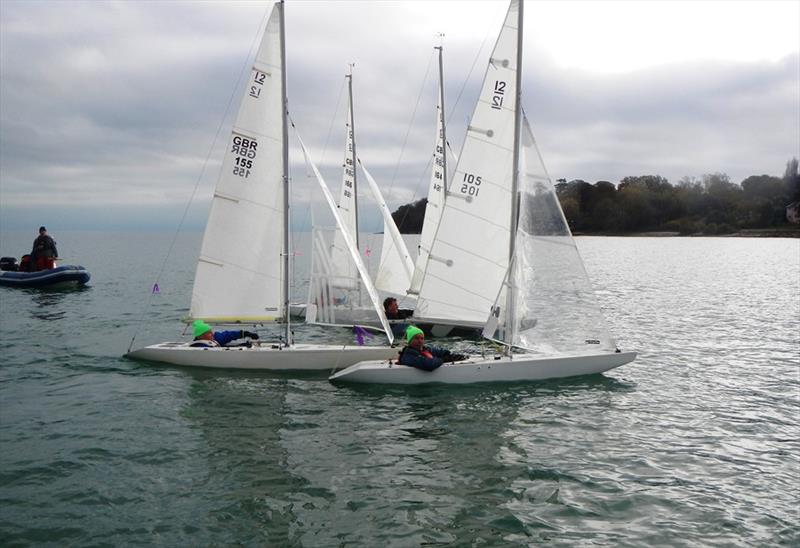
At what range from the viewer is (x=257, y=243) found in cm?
1556

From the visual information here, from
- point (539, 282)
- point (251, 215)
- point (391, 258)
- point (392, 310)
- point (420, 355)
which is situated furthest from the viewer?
point (391, 258)

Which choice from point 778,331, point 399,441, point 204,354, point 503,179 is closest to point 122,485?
point 399,441

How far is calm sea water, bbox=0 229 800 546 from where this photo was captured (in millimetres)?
→ 8164

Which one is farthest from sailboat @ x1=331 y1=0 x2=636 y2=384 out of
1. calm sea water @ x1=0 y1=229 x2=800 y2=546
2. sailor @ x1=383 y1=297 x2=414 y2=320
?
sailor @ x1=383 y1=297 x2=414 y2=320

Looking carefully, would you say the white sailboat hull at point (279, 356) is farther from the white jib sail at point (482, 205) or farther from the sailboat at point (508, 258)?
the white jib sail at point (482, 205)

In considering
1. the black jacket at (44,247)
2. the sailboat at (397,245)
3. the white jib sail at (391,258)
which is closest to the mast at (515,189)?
the sailboat at (397,245)

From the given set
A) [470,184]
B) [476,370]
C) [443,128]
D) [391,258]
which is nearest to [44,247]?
[391,258]

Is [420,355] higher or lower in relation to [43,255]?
lower

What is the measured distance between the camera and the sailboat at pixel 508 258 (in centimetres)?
1468

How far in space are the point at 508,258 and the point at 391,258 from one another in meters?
8.17

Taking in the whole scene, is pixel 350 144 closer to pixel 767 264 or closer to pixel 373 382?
pixel 373 382

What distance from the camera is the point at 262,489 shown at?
9.12 meters

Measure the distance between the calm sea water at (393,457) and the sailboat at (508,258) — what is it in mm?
585

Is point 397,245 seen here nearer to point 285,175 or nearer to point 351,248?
point 351,248
